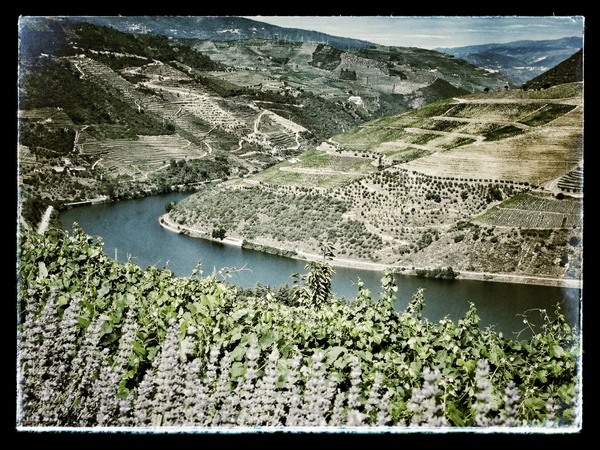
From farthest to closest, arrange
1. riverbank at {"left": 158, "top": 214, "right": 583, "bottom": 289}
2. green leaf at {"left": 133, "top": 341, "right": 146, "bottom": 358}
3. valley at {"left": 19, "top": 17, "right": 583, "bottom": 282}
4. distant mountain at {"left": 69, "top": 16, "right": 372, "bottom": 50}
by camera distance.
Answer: valley at {"left": 19, "top": 17, "right": 583, "bottom": 282}, riverbank at {"left": 158, "top": 214, "right": 583, "bottom": 289}, distant mountain at {"left": 69, "top": 16, "right": 372, "bottom": 50}, green leaf at {"left": 133, "top": 341, "right": 146, "bottom": 358}

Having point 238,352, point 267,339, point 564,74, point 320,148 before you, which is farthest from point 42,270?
point 564,74

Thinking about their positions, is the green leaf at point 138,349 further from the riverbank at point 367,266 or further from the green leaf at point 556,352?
the green leaf at point 556,352

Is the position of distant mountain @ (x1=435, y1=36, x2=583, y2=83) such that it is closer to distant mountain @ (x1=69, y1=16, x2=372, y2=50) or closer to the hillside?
the hillside

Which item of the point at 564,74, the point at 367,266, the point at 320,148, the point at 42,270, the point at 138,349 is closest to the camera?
the point at 138,349

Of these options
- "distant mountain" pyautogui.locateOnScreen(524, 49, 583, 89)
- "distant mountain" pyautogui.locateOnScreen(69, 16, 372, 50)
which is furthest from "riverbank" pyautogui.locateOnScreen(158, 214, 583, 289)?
"distant mountain" pyautogui.locateOnScreen(69, 16, 372, 50)

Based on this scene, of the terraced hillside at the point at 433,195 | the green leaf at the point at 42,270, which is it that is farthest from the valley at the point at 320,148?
the green leaf at the point at 42,270

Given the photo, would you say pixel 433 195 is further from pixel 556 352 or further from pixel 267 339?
pixel 267 339
